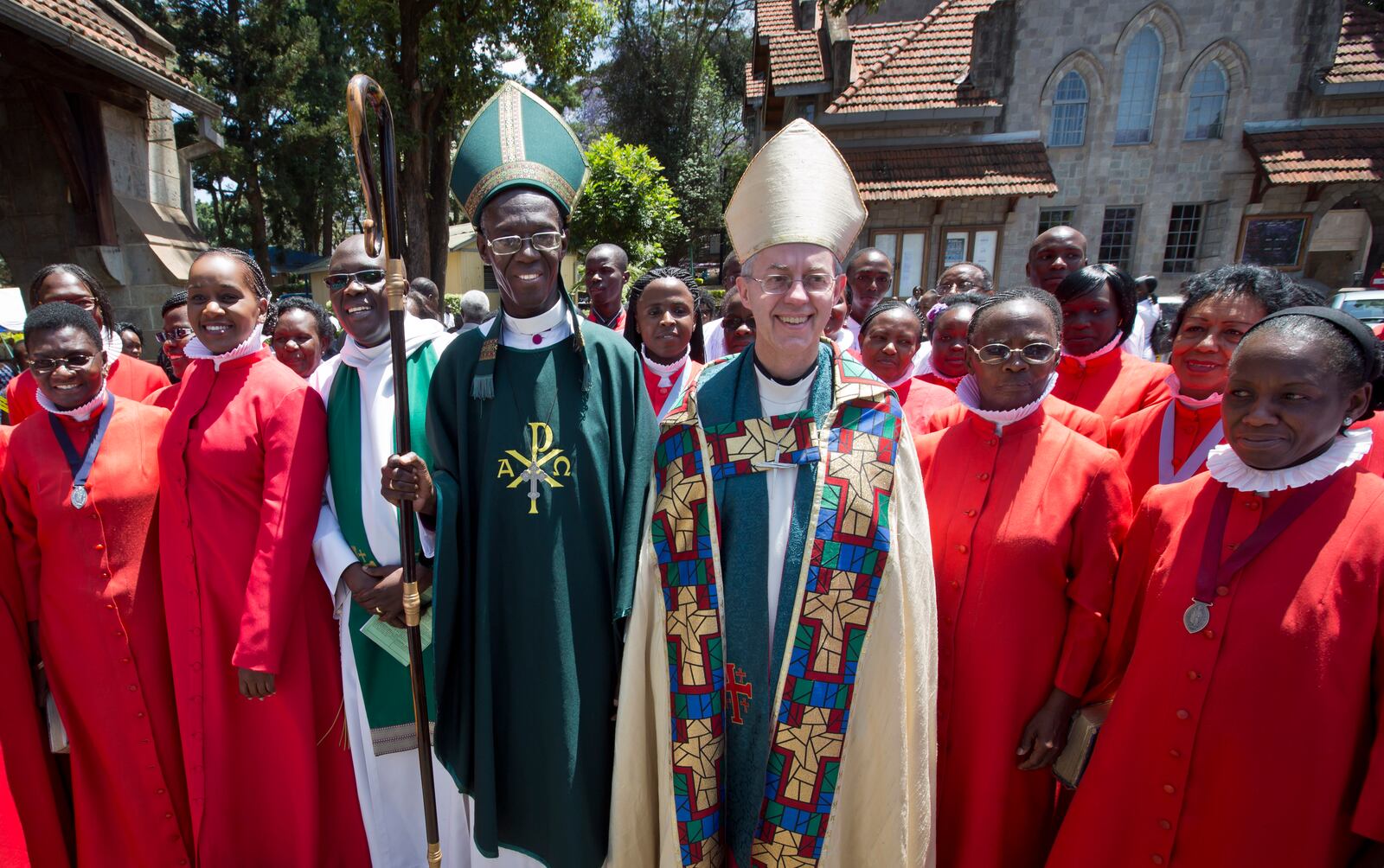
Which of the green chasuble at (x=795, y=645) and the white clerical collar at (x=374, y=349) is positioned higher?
the white clerical collar at (x=374, y=349)

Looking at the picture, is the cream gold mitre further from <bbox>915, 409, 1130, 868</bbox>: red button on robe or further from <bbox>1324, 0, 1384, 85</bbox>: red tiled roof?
<bbox>1324, 0, 1384, 85</bbox>: red tiled roof

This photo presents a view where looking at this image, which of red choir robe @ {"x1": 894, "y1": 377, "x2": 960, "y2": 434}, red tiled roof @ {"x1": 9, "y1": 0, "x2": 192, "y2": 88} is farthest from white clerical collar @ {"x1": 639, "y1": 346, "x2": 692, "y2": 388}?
red tiled roof @ {"x1": 9, "y1": 0, "x2": 192, "y2": 88}

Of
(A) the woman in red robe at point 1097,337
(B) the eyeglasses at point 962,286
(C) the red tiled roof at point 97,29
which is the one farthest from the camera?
(C) the red tiled roof at point 97,29

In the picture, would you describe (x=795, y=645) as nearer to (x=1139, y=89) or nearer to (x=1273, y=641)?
(x=1273, y=641)

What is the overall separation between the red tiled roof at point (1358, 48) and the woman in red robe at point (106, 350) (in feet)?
68.8

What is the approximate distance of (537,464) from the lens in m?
2.06

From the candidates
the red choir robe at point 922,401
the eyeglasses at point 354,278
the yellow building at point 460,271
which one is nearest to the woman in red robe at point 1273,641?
the red choir robe at point 922,401

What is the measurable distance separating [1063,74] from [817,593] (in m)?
17.7

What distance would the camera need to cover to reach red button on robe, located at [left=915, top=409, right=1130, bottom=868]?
6.77ft

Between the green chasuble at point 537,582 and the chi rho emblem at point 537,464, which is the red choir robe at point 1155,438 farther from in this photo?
the chi rho emblem at point 537,464

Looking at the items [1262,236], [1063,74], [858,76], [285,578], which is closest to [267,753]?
[285,578]

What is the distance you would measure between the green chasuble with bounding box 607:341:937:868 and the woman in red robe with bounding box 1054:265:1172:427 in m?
1.78

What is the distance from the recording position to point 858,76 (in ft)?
48.0

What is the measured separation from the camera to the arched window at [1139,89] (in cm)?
1546
